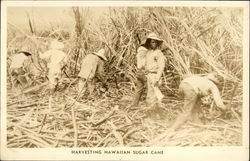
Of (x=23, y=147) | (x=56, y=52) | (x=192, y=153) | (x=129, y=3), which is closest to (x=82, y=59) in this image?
(x=56, y=52)

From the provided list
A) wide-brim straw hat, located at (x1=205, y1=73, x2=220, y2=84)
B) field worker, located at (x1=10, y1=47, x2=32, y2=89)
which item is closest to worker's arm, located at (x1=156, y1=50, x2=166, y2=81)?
wide-brim straw hat, located at (x1=205, y1=73, x2=220, y2=84)

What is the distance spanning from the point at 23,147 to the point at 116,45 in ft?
1.50

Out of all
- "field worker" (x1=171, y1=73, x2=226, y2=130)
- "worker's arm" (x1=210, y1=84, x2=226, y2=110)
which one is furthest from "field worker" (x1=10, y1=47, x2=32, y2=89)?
"worker's arm" (x1=210, y1=84, x2=226, y2=110)

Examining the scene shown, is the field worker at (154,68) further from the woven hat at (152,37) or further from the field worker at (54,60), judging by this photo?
the field worker at (54,60)

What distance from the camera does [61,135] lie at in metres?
1.18

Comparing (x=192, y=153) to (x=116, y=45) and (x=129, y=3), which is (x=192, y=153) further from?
(x=129, y=3)

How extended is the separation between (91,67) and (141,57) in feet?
0.56

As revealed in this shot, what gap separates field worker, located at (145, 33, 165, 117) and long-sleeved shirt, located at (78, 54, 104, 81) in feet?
0.51

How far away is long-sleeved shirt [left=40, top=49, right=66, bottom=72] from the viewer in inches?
47.0

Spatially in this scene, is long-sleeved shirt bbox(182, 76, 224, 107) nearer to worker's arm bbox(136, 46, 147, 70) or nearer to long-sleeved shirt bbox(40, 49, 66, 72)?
worker's arm bbox(136, 46, 147, 70)

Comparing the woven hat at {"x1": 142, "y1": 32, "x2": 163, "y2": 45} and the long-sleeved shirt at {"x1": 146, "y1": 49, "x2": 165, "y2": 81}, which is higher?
the woven hat at {"x1": 142, "y1": 32, "x2": 163, "y2": 45}

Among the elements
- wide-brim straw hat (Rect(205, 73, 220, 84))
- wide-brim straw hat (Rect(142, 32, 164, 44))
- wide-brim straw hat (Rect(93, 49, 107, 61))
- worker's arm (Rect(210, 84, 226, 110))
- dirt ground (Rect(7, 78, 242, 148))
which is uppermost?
wide-brim straw hat (Rect(142, 32, 164, 44))

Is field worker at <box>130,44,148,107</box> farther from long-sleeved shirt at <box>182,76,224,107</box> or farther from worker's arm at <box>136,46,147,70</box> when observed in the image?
long-sleeved shirt at <box>182,76,224,107</box>

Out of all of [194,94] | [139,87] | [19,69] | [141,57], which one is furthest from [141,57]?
[19,69]
